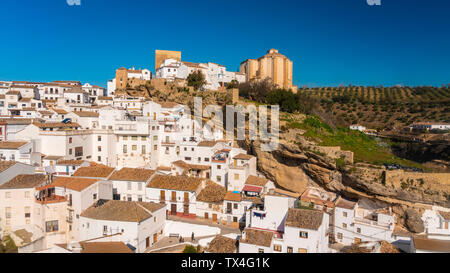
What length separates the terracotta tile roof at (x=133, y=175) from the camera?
19281 mm

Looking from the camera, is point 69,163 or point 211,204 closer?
point 211,204

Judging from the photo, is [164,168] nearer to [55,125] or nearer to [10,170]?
[55,125]

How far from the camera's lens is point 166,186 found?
19156 mm

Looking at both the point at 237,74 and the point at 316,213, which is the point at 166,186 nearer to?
Answer: the point at 316,213

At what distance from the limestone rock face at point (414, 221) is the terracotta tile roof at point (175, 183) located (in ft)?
41.4

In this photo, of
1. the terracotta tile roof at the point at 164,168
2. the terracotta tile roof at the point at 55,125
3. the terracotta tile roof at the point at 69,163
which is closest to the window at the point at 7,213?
the terracotta tile roof at the point at 69,163

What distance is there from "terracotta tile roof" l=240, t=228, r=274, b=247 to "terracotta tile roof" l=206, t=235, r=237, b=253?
0.61 meters

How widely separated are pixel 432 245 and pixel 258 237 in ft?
26.4

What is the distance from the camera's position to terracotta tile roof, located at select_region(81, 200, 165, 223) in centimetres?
1477

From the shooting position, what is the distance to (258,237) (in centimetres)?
1416

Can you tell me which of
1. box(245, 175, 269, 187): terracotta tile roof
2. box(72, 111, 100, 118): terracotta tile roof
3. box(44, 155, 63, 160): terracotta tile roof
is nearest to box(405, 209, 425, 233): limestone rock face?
box(245, 175, 269, 187): terracotta tile roof

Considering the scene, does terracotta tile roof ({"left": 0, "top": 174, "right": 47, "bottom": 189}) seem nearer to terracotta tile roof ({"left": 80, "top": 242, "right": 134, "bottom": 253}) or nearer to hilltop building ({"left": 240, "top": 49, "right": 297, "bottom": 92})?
terracotta tile roof ({"left": 80, "top": 242, "right": 134, "bottom": 253})

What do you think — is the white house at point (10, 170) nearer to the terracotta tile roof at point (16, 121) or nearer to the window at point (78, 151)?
the window at point (78, 151)

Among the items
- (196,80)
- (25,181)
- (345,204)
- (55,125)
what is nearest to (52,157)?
(55,125)
